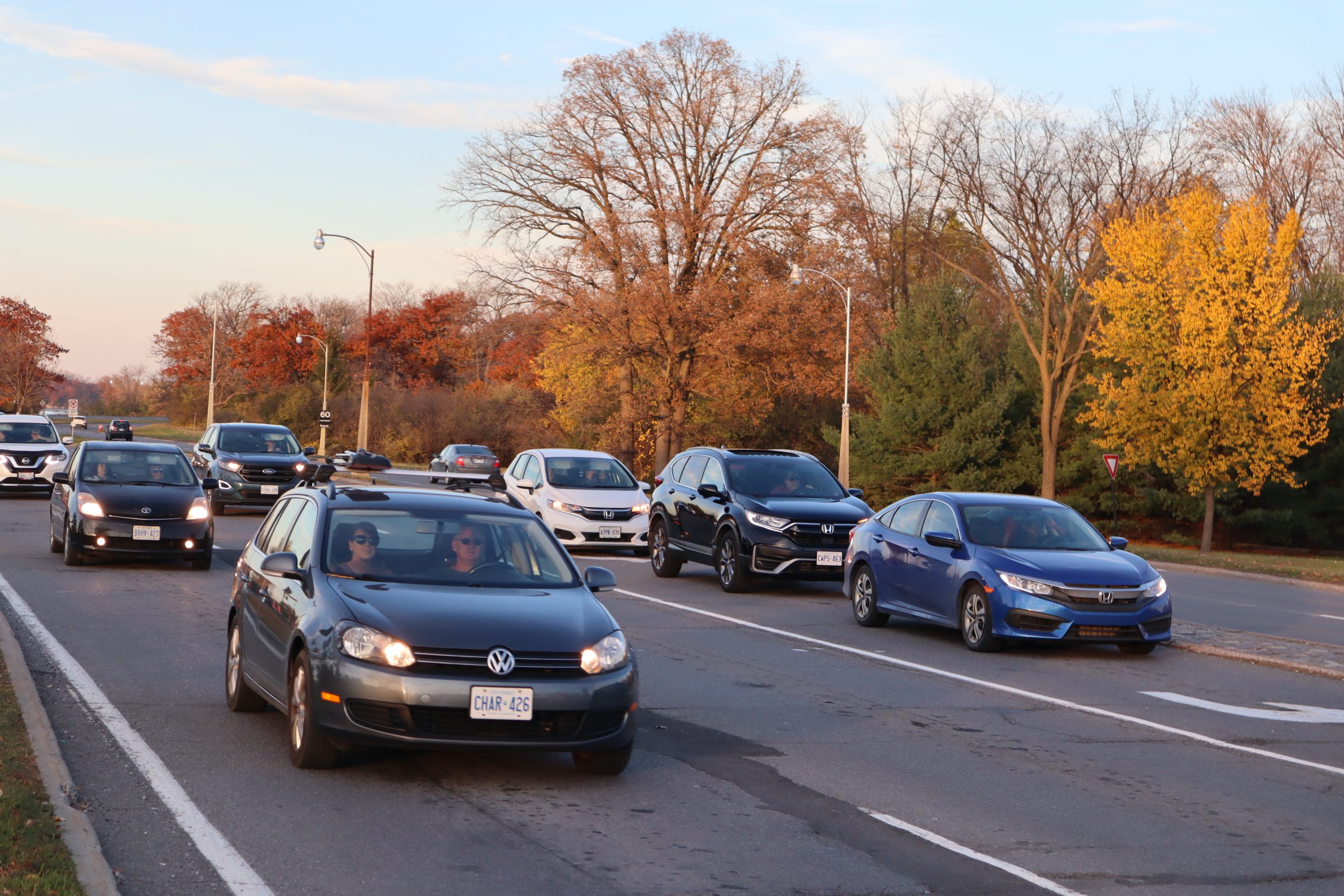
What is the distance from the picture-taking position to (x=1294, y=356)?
38438 mm

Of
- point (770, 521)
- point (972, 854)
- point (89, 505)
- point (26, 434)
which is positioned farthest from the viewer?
point (26, 434)

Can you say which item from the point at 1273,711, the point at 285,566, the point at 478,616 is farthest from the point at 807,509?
the point at 478,616

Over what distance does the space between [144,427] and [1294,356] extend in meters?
81.9

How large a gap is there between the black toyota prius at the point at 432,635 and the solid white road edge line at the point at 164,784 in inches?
27.4

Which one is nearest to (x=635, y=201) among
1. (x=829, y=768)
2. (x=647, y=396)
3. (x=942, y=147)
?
(x=647, y=396)

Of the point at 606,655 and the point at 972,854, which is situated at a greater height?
the point at 606,655

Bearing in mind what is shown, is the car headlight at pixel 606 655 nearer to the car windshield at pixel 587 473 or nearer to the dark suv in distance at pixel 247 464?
the car windshield at pixel 587 473

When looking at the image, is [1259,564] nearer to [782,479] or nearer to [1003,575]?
[782,479]

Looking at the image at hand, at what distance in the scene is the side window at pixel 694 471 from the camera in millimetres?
19312

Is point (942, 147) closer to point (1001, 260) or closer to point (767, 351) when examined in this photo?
point (1001, 260)

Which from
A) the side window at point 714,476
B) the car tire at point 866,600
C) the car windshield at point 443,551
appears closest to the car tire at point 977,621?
the car tire at point 866,600

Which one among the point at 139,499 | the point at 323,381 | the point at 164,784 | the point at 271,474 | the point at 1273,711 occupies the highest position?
the point at 323,381

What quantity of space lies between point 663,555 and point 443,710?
1289cm

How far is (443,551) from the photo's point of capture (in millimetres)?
8039
